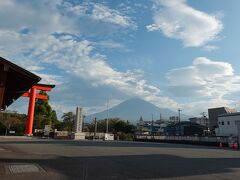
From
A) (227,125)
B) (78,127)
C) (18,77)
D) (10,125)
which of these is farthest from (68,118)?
(18,77)

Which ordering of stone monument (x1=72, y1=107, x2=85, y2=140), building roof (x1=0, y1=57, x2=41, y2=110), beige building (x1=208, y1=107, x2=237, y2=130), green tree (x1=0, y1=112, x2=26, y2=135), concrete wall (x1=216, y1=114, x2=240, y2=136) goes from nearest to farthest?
building roof (x1=0, y1=57, x2=41, y2=110) < stone monument (x1=72, y1=107, x2=85, y2=140) < concrete wall (x1=216, y1=114, x2=240, y2=136) < green tree (x1=0, y1=112, x2=26, y2=135) < beige building (x1=208, y1=107, x2=237, y2=130)

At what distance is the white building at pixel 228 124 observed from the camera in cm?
6800

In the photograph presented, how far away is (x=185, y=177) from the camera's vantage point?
10.3m

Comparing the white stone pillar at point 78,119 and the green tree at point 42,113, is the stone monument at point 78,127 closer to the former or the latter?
the white stone pillar at point 78,119

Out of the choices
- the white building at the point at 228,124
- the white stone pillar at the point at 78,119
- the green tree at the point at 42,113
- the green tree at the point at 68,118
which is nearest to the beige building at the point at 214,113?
the white building at the point at 228,124

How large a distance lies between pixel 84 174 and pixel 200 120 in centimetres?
14078

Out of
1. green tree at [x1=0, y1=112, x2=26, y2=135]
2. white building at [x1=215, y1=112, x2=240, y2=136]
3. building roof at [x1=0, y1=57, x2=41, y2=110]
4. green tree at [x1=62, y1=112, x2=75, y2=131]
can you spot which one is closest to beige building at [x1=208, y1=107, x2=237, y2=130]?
white building at [x1=215, y1=112, x2=240, y2=136]

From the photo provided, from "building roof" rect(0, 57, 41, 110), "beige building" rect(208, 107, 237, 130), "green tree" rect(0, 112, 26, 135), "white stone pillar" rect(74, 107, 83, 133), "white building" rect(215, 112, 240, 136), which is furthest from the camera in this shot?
"beige building" rect(208, 107, 237, 130)

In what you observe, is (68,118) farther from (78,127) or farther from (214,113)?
(214,113)

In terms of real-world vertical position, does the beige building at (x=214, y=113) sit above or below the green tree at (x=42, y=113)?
above

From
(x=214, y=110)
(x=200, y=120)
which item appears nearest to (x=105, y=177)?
(x=214, y=110)

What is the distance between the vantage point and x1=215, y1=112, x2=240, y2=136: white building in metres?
68.0

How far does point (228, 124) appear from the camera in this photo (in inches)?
2776

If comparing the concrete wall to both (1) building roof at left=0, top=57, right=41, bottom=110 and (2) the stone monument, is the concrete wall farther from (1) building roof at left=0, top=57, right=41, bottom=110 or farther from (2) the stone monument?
(1) building roof at left=0, top=57, right=41, bottom=110
